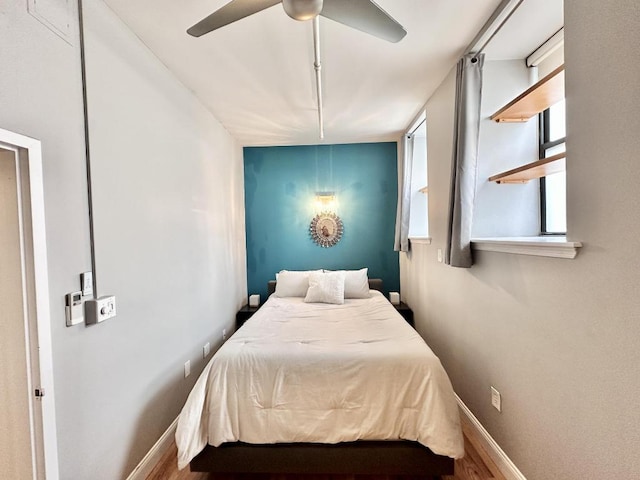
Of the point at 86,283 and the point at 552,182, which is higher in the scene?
the point at 552,182

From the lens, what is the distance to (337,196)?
436 centimetres

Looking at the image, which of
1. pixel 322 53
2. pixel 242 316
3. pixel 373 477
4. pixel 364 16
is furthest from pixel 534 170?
pixel 242 316

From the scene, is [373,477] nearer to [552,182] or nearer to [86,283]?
[86,283]

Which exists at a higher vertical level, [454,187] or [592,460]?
[454,187]

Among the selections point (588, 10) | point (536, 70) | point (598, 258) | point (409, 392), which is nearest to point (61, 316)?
point (409, 392)

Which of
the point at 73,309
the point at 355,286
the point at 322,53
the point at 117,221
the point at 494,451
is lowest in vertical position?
the point at 494,451

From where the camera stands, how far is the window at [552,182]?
196cm

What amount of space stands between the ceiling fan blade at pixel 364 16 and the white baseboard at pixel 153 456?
259 centimetres

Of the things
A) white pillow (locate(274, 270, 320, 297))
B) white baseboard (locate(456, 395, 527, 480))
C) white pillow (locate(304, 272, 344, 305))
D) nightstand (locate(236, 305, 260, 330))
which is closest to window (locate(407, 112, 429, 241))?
white pillow (locate(304, 272, 344, 305))

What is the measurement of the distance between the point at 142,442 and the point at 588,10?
9.98ft

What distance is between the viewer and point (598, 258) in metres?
1.16

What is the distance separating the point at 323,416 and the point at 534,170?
183cm

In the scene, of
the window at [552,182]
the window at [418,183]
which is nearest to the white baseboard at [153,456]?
the window at [552,182]

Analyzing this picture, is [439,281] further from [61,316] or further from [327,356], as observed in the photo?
[61,316]
